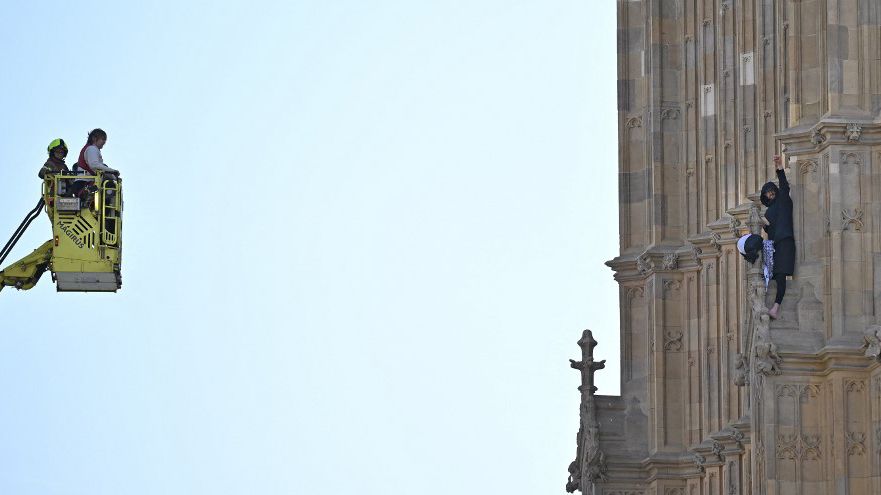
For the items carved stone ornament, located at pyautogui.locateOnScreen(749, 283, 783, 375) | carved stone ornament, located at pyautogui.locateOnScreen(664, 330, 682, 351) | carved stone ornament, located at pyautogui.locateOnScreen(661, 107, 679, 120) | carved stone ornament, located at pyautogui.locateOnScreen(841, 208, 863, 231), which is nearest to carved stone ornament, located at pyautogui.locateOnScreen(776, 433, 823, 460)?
carved stone ornament, located at pyautogui.locateOnScreen(749, 283, 783, 375)

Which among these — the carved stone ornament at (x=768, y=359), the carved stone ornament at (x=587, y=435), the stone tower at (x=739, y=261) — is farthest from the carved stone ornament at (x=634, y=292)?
the carved stone ornament at (x=768, y=359)

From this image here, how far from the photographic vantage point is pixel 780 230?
164ft

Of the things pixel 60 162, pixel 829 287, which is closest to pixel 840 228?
pixel 829 287

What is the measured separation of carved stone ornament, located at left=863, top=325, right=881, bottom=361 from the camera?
48.5 metres

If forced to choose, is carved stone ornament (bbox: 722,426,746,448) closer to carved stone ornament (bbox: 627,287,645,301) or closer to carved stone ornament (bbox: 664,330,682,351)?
carved stone ornament (bbox: 664,330,682,351)

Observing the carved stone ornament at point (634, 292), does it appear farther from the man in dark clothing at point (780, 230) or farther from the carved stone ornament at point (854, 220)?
the carved stone ornament at point (854, 220)

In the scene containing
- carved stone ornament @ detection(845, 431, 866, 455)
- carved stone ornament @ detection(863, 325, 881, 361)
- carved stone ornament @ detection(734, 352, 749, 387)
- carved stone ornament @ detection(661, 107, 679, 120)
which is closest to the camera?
carved stone ornament @ detection(863, 325, 881, 361)

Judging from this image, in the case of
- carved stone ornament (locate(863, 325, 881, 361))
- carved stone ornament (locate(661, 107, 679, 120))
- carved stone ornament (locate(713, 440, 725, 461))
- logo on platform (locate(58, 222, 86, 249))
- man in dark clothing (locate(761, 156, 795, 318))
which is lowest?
carved stone ornament (locate(713, 440, 725, 461))

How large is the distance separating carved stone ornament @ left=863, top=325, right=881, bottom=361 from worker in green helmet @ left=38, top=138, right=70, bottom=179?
1370 cm

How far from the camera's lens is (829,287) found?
49.3m

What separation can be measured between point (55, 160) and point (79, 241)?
1.27 metres

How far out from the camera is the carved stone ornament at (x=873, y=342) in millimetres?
48469

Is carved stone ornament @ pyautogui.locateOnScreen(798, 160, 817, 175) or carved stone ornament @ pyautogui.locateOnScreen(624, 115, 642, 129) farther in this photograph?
carved stone ornament @ pyautogui.locateOnScreen(624, 115, 642, 129)

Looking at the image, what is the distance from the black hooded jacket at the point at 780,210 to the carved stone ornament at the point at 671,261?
10365mm
